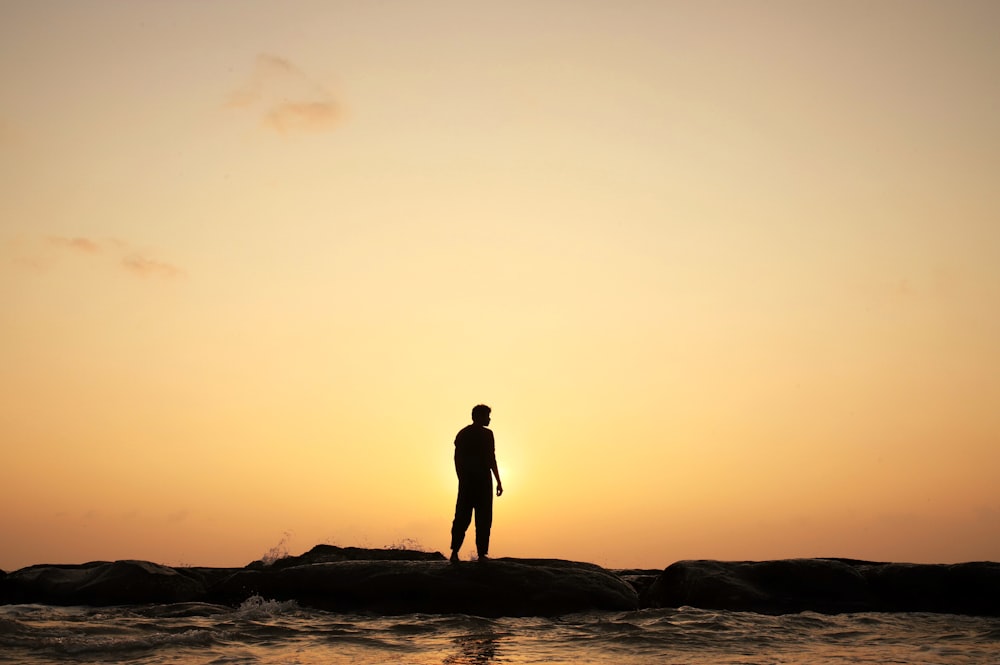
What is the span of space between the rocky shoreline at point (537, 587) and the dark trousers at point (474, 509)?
0.52 meters

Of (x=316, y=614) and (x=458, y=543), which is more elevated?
(x=458, y=543)

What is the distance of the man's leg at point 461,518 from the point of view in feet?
50.4

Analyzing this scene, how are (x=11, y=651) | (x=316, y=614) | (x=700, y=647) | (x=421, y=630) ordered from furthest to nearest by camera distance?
1. (x=316, y=614)
2. (x=421, y=630)
3. (x=700, y=647)
4. (x=11, y=651)

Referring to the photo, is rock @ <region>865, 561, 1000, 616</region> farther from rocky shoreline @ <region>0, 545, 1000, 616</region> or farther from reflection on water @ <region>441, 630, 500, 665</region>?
reflection on water @ <region>441, 630, 500, 665</region>

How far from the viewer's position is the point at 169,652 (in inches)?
418

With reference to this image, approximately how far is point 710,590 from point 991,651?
546 centimetres

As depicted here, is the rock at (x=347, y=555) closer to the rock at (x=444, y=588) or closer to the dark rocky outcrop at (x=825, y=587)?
the rock at (x=444, y=588)

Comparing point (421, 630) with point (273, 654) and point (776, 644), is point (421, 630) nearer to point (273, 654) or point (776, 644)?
point (273, 654)

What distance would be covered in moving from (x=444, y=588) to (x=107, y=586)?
23.5 feet

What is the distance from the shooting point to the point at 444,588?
15023 mm

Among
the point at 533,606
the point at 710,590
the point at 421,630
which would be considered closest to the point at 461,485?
the point at 533,606

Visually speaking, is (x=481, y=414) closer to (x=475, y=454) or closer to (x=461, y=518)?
(x=475, y=454)

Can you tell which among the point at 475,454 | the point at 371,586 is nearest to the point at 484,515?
the point at 475,454

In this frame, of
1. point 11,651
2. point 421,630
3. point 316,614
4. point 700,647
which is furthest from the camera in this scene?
point 316,614
